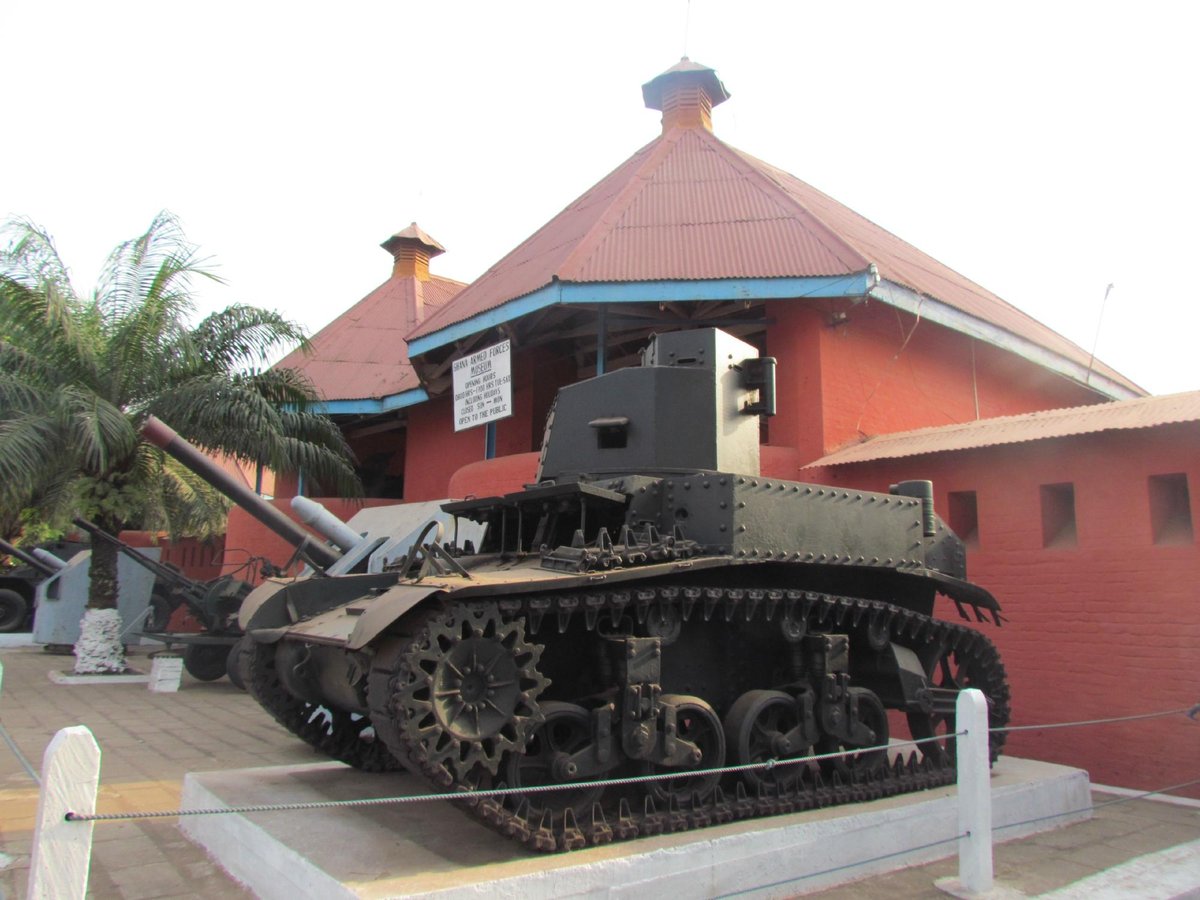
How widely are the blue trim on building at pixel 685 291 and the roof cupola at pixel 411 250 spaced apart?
1003 cm

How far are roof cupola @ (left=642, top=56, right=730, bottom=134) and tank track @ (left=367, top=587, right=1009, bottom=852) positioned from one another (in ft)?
33.8

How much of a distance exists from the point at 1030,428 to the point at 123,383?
1077 cm

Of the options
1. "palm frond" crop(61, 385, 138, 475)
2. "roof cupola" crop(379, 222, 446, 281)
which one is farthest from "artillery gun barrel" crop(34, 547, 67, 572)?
"roof cupola" crop(379, 222, 446, 281)

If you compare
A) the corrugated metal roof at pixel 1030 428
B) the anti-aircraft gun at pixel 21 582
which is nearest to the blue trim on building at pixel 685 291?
the corrugated metal roof at pixel 1030 428

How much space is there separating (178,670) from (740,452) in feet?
28.9

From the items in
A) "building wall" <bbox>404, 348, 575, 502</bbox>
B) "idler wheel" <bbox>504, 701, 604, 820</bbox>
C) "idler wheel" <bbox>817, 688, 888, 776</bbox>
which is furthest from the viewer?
"building wall" <bbox>404, 348, 575, 502</bbox>

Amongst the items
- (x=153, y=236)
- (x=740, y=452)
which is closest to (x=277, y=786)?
(x=740, y=452)

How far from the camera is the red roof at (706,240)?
34.3ft

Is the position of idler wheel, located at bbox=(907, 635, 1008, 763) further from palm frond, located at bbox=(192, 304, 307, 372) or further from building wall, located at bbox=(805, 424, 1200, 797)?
palm frond, located at bbox=(192, 304, 307, 372)

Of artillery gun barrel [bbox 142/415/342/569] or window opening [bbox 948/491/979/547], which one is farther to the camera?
Answer: artillery gun barrel [bbox 142/415/342/569]

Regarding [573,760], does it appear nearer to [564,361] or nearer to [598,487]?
[598,487]

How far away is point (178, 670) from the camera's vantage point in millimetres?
11906

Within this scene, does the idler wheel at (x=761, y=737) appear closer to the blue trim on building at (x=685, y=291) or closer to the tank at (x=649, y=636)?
the tank at (x=649, y=636)

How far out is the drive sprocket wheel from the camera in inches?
158
